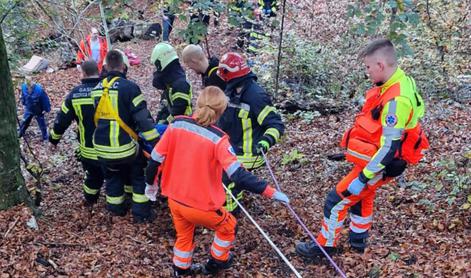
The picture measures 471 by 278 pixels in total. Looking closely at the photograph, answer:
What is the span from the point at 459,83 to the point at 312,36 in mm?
4262

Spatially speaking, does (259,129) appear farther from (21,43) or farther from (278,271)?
(21,43)

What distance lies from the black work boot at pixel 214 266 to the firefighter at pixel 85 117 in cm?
199

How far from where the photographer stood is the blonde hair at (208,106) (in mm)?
4086

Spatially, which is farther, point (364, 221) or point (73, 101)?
point (73, 101)

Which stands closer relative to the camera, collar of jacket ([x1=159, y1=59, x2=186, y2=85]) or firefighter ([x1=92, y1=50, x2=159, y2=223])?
firefighter ([x1=92, y1=50, x2=159, y2=223])

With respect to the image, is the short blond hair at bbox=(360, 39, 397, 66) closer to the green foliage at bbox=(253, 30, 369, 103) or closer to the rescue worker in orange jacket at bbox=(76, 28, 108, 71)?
the green foliage at bbox=(253, 30, 369, 103)

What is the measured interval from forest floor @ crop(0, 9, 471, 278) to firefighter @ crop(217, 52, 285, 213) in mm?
964

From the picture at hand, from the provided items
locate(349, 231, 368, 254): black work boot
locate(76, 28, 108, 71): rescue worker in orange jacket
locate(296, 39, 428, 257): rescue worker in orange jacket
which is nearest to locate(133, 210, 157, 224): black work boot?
locate(296, 39, 428, 257): rescue worker in orange jacket

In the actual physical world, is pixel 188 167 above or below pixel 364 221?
above

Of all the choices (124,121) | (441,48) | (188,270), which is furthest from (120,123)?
(441,48)

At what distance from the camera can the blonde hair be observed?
4.09 m

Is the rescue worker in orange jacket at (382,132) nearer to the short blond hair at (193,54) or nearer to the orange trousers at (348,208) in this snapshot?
the orange trousers at (348,208)

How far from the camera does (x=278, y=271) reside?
5.02 m

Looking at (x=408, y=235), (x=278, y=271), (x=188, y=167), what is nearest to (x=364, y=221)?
(x=408, y=235)
